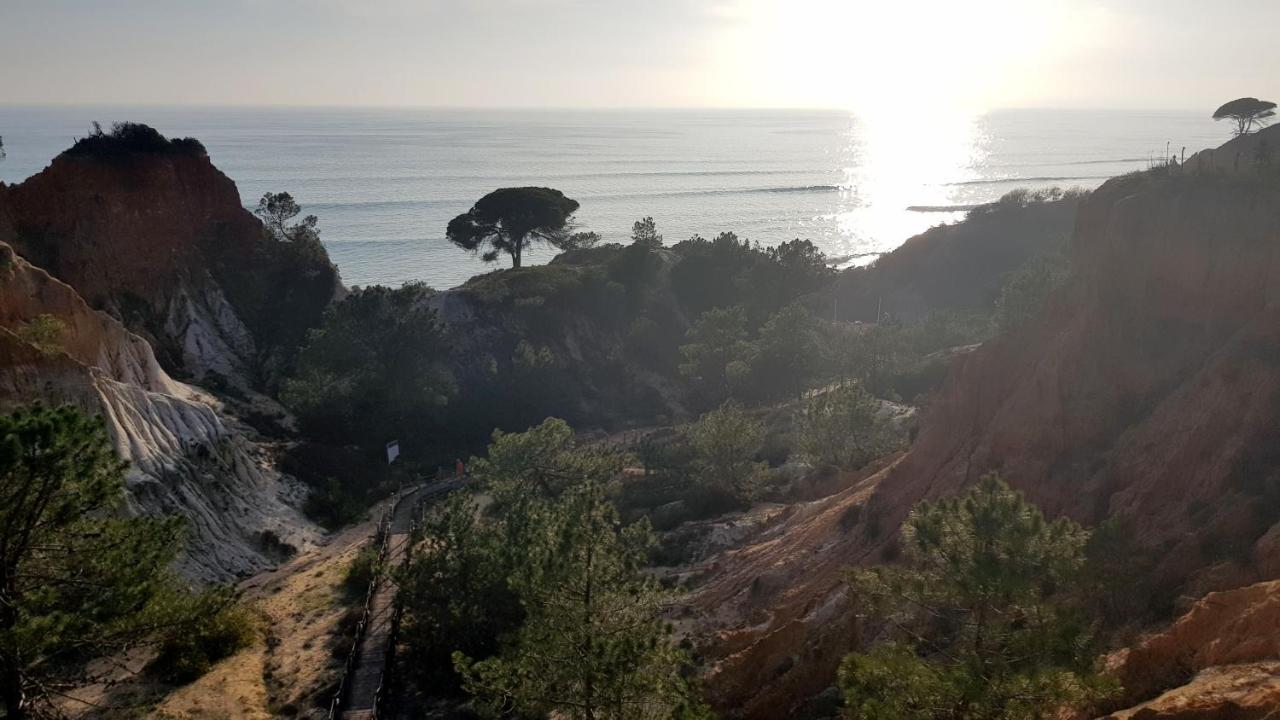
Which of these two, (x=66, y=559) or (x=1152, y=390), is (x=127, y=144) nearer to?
(x=66, y=559)

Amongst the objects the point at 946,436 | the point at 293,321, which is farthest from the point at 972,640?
the point at 293,321

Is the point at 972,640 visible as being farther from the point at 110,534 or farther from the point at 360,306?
the point at 360,306

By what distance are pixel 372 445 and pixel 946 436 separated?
33.0 meters

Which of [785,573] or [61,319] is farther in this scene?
[61,319]

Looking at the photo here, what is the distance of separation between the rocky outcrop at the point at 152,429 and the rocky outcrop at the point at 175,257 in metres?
15.2

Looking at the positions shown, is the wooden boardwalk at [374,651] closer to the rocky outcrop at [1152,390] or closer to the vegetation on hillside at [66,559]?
the vegetation on hillside at [66,559]

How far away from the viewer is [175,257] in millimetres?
57875

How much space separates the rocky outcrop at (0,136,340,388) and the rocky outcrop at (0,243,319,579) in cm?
1515

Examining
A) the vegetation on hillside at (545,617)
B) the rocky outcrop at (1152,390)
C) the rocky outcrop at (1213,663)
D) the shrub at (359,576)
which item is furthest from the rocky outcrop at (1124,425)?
the shrub at (359,576)

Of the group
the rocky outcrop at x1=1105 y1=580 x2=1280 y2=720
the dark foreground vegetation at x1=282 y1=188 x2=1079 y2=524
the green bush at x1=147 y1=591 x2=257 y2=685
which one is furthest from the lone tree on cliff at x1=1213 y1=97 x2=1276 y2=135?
the green bush at x1=147 y1=591 x2=257 y2=685

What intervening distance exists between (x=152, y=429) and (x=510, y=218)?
42.7 metres

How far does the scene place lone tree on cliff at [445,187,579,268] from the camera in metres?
72.8

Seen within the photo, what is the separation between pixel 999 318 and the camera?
1847 inches

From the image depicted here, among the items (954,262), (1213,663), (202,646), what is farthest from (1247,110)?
(202,646)
